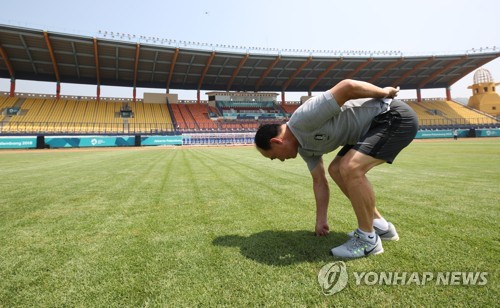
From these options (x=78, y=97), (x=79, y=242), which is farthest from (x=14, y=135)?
(x=79, y=242)

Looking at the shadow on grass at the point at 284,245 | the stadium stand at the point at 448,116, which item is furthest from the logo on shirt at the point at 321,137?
the stadium stand at the point at 448,116

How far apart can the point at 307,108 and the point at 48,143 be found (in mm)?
40649

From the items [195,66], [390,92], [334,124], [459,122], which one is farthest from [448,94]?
[334,124]

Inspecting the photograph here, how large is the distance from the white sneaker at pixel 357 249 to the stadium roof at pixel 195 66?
4106cm

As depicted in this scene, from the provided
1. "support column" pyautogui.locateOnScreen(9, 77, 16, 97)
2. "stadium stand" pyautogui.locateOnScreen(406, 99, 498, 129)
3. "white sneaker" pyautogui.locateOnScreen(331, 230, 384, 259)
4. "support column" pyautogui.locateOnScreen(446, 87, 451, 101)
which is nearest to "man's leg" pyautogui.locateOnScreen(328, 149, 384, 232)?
"white sneaker" pyautogui.locateOnScreen(331, 230, 384, 259)

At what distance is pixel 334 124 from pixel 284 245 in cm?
130

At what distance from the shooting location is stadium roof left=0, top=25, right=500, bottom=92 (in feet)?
117

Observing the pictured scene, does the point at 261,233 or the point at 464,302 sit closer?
the point at 464,302

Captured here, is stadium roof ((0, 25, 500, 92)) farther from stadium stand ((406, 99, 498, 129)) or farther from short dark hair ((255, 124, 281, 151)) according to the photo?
short dark hair ((255, 124, 281, 151))

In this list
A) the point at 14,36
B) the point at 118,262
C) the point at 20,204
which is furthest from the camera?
the point at 14,36

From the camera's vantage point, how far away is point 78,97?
4581 cm

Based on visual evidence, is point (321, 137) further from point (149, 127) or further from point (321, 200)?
point (149, 127)

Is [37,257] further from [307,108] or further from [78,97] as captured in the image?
[78,97]

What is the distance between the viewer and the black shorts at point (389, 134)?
8.51 feet
